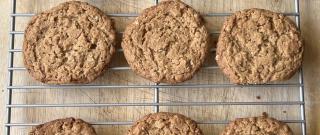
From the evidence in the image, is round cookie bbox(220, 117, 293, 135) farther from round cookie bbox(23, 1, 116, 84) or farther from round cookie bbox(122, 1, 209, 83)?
round cookie bbox(23, 1, 116, 84)

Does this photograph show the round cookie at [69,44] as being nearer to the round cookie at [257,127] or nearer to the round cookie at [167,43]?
the round cookie at [167,43]

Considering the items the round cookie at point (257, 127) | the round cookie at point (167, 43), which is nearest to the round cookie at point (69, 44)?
the round cookie at point (167, 43)

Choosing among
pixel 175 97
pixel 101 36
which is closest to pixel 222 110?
pixel 175 97

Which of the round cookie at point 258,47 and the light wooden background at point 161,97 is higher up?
the round cookie at point 258,47

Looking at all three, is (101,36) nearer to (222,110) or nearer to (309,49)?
(222,110)

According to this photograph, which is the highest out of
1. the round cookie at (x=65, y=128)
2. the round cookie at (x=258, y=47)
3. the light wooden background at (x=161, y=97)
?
the round cookie at (x=258, y=47)
